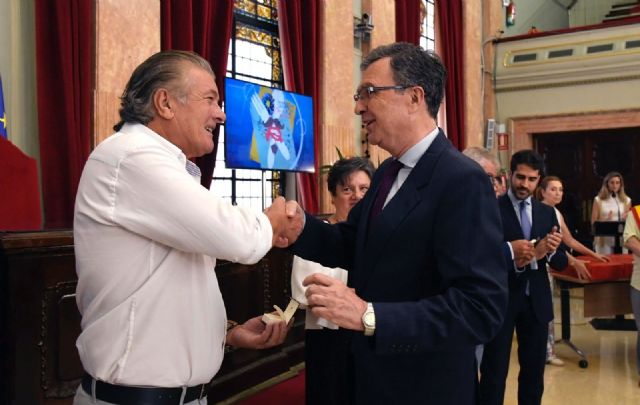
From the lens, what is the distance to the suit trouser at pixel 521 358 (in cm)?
322

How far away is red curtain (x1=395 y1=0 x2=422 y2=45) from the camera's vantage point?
8.05 m

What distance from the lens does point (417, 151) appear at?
164cm

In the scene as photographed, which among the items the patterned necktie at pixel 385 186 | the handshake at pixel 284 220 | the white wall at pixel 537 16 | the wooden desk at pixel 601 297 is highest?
the white wall at pixel 537 16

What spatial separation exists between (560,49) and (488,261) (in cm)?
1010

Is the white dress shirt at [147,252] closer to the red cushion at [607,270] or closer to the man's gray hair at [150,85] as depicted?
the man's gray hair at [150,85]

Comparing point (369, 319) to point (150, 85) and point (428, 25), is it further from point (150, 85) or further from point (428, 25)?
point (428, 25)

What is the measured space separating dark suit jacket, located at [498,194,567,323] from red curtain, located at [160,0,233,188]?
7.60 ft

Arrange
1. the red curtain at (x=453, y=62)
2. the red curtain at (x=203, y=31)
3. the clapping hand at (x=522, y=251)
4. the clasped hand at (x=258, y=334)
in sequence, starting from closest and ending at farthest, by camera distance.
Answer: the clasped hand at (x=258, y=334) < the clapping hand at (x=522, y=251) < the red curtain at (x=203, y=31) < the red curtain at (x=453, y=62)

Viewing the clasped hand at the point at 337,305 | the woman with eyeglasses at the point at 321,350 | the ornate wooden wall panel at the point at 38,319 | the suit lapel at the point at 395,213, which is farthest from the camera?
the woman with eyeglasses at the point at 321,350

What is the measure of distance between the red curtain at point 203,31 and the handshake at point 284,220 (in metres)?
2.94

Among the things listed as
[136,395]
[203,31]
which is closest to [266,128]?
[203,31]

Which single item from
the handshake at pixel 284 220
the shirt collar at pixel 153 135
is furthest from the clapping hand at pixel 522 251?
the shirt collar at pixel 153 135

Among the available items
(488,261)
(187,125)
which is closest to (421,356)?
(488,261)

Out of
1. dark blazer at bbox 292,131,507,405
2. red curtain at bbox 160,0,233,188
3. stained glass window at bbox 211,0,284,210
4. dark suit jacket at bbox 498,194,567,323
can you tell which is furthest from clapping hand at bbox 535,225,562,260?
stained glass window at bbox 211,0,284,210
